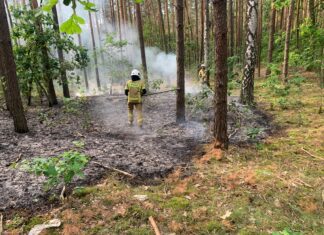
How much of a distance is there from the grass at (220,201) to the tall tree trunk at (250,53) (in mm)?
4363

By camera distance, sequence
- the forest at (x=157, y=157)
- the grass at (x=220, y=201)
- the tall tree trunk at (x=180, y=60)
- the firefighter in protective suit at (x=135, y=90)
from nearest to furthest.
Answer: the grass at (x=220, y=201) < the forest at (x=157, y=157) < the tall tree trunk at (x=180, y=60) < the firefighter in protective suit at (x=135, y=90)

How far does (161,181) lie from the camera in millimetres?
5223

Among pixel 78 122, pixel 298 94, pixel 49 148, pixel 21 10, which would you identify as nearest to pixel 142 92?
pixel 78 122

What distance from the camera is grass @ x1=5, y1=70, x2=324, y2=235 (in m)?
3.75

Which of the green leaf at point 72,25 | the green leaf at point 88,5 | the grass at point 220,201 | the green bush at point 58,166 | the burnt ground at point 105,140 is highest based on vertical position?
the green leaf at point 88,5

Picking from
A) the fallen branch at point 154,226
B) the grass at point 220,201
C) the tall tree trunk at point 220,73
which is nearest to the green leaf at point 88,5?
the grass at point 220,201

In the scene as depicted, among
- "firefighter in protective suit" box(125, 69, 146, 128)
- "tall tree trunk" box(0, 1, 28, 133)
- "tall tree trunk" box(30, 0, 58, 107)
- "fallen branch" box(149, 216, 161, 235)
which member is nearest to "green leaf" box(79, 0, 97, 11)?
"fallen branch" box(149, 216, 161, 235)

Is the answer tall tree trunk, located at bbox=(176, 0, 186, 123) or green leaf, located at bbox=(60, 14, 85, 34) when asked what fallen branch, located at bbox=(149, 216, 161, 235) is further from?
Answer: tall tree trunk, located at bbox=(176, 0, 186, 123)

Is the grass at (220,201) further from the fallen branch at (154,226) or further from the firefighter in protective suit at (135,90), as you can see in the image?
the firefighter in protective suit at (135,90)

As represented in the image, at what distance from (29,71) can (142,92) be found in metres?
4.54

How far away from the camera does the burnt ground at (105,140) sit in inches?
193

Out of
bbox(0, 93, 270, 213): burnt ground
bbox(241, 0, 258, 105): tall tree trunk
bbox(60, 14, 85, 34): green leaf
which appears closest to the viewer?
bbox(60, 14, 85, 34): green leaf

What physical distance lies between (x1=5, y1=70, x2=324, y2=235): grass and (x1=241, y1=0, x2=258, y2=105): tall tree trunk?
4.36 meters

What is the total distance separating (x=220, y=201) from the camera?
439cm
